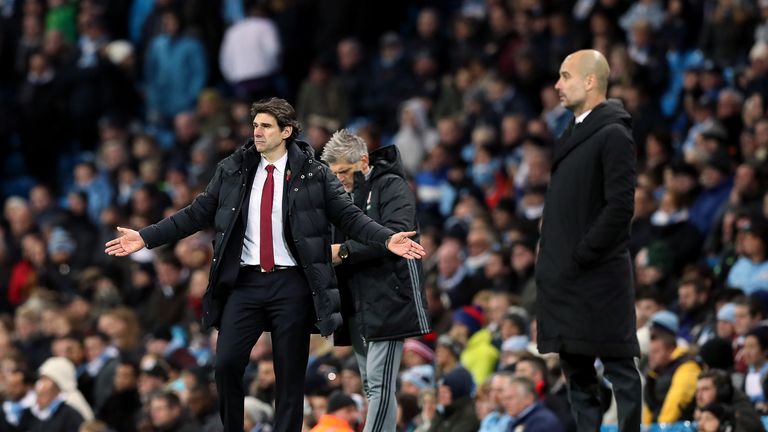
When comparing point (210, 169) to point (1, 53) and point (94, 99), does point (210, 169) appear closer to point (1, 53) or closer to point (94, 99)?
point (94, 99)

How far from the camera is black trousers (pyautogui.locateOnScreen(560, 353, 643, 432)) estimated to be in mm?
8117

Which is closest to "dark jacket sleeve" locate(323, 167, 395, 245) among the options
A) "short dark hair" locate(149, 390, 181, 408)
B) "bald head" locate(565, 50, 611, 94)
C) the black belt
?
the black belt

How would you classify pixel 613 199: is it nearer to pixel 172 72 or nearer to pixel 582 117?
pixel 582 117

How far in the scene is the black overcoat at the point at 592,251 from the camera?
8047mm

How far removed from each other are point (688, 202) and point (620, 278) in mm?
6152

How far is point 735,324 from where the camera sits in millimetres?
11742

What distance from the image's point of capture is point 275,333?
26.9 ft

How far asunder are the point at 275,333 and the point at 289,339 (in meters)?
0.09

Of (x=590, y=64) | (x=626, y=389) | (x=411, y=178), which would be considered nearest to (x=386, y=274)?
(x=626, y=389)

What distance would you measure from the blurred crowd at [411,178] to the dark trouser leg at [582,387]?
1.58 meters

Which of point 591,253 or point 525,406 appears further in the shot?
point 525,406

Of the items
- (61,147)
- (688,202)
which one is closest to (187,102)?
(61,147)

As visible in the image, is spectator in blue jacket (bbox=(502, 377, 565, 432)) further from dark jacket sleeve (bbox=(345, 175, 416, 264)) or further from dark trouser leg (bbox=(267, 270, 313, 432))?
dark trouser leg (bbox=(267, 270, 313, 432))

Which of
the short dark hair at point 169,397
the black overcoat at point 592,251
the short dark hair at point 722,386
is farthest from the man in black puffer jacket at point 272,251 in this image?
the short dark hair at point 169,397
